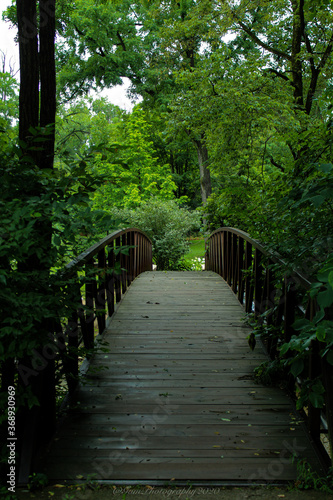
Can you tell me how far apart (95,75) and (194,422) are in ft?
59.2

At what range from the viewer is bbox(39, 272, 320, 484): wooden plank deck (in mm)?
2457

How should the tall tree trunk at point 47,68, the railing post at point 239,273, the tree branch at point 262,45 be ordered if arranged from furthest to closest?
the tree branch at point 262,45, the railing post at point 239,273, the tall tree trunk at point 47,68

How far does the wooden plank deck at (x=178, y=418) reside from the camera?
2.46 m

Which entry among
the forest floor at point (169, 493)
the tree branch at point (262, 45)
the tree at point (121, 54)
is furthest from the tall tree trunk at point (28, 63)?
the tree at point (121, 54)

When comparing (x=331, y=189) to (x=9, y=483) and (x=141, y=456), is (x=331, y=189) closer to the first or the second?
(x=141, y=456)

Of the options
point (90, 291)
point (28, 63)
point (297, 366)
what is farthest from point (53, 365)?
point (28, 63)

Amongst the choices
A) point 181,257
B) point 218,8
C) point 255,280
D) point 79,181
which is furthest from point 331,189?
point 181,257

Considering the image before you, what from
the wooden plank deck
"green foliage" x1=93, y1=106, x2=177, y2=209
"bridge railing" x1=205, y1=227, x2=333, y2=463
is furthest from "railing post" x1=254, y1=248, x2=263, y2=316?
"green foliage" x1=93, y1=106, x2=177, y2=209

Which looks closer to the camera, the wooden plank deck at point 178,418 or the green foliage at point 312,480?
the green foliage at point 312,480

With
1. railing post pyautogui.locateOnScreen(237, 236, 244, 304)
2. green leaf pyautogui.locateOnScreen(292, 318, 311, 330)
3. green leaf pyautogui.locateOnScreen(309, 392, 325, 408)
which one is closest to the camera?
green leaf pyautogui.locateOnScreen(292, 318, 311, 330)

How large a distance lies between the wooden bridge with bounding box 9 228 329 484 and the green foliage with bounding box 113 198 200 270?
9765mm

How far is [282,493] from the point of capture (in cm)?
226

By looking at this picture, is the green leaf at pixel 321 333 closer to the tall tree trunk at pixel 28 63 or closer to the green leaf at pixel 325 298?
the green leaf at pixel 325 298

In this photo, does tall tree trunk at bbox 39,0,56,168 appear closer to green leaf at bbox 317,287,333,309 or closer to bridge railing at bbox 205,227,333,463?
bridge railing at bbox 205,227,333,463
